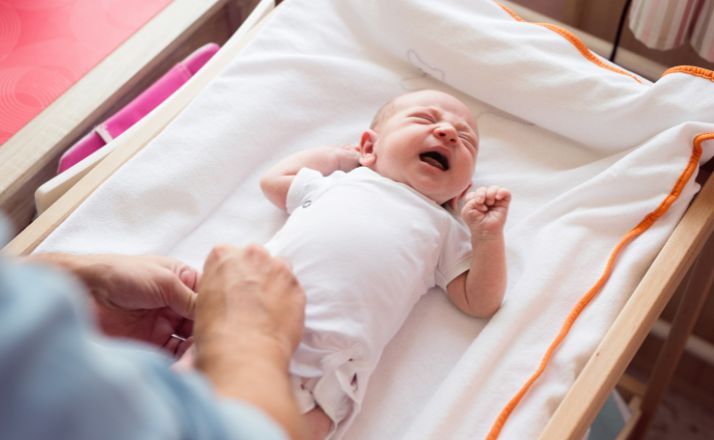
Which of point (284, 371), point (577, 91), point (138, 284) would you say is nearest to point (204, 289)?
point (284, 371)

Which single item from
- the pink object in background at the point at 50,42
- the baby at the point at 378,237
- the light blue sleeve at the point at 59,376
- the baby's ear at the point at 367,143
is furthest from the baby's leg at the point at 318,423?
the pink object in background at the point at 50,42

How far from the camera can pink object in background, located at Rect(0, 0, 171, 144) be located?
53.7 inches

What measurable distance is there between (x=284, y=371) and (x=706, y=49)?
38.6 inches

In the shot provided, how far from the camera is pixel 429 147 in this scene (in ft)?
3.88

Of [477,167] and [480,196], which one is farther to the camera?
[477,167]

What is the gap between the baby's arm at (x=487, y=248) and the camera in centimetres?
111

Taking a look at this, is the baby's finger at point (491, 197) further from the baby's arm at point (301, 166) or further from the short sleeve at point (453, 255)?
the baby's arm at point (301, 166)

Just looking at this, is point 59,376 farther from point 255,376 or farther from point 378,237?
point 378,237

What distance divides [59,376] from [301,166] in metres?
0.90

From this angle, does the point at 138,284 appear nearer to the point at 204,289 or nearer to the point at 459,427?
the point at 204,289

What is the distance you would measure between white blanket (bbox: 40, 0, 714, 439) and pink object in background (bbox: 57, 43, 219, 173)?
0.41 feet

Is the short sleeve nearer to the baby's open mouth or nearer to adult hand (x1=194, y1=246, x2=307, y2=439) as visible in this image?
the baby's open mouth

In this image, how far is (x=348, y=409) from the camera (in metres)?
1.03

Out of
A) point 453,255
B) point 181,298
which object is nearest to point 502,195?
point 453,255
